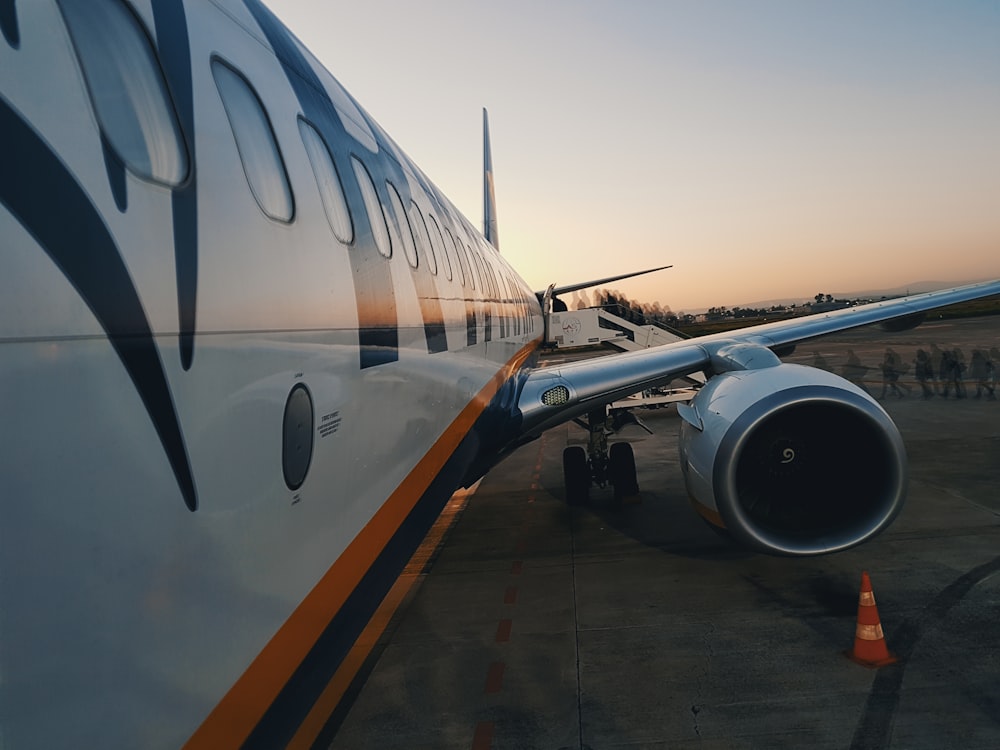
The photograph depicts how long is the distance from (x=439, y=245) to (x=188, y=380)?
394 cm

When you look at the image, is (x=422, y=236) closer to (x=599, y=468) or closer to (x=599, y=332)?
(x=599, y=468)

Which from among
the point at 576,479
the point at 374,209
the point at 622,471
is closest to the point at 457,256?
the point at 374,209

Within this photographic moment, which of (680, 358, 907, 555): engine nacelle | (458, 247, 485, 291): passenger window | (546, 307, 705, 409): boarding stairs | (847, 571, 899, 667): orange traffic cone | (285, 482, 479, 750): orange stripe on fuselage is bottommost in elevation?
(285, 482, 479, 750): orange stripe on fuselage

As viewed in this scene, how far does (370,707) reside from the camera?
5023mm

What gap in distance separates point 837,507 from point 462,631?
339cm

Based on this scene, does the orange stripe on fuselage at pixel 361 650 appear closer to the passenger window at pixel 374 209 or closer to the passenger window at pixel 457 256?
the passenger window at pixel 374 209

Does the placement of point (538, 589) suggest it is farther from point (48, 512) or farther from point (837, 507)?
point (48, 512)

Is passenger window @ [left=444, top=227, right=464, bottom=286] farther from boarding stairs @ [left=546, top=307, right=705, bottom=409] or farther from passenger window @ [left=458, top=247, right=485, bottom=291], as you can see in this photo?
boarding stairs @ [left=546, top=307, right=705, bottom=409]

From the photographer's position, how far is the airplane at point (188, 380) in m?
1.17

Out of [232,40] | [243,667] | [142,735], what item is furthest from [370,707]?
[232,40]

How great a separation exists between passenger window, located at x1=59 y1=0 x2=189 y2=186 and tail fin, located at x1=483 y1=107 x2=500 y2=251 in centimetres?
2355

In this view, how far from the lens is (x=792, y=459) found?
6363 mm

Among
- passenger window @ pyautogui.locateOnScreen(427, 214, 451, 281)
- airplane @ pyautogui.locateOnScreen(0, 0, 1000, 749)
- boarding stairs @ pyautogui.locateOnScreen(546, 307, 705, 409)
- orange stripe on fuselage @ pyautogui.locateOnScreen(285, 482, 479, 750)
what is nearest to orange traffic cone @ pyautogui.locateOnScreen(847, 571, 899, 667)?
orange stripe on fuselage @ pyautogui.locateOnScreen(285, 482, 479, 750)

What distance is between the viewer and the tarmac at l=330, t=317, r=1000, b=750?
14.8 feet
